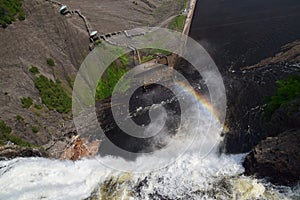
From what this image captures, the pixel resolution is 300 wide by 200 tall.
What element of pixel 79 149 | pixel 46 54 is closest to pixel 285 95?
pixel 79 149

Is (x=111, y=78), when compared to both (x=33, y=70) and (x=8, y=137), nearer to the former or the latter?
(x=33, y=70)

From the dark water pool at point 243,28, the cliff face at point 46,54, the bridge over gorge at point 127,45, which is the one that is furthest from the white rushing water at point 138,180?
the dark water pool at point 243,28

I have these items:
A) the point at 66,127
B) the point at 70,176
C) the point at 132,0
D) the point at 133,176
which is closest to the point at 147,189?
the point at 133,176

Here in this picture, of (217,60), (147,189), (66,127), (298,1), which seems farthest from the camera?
(298,1)

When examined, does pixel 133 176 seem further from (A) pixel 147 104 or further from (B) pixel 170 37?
(B) pixel 170 37

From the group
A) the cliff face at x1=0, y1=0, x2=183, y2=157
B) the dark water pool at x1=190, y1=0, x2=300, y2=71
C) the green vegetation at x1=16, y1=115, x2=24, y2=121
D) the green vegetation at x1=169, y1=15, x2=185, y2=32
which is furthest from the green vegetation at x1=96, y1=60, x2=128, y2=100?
the dark water pool at x1=190, y1=0, x2=300, y2=71

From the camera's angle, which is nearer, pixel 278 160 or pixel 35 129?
pixel 278 160
